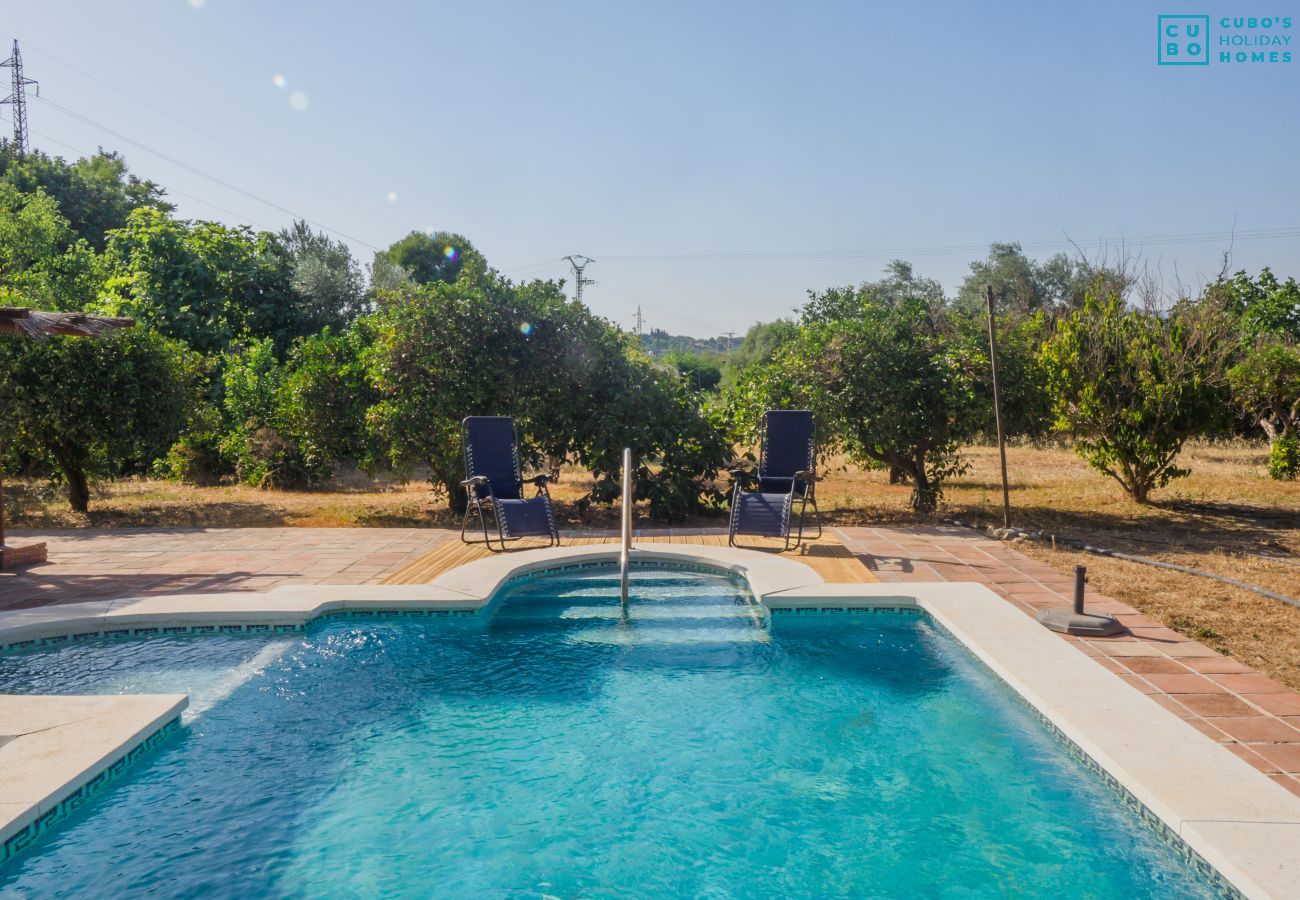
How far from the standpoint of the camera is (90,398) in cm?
1073

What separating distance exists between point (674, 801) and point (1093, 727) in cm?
189

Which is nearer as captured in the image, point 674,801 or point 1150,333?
point 674,801

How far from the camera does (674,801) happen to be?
373cm

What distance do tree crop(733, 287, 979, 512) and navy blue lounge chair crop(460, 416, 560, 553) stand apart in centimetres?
327

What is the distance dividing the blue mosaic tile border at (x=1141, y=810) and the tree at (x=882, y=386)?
240 inches

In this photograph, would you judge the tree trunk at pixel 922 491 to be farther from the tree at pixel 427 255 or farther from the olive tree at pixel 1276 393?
the tree at pixel 427 255

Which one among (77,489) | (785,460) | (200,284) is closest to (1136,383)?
(785,460)

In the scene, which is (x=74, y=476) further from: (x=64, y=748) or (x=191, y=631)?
(x=64, y=748)

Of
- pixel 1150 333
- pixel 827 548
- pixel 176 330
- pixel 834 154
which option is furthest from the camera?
pixel 176 330

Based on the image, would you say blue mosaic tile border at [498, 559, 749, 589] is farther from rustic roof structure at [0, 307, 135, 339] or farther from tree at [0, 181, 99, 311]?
tree at [0, 181, 99, 311]

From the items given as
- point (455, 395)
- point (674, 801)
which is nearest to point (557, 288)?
point (455, 395)

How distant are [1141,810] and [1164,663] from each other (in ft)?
5.79

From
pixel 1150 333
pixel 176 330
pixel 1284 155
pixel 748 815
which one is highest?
pixel 1284 155

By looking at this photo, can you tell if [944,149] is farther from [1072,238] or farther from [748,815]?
[748,815]
